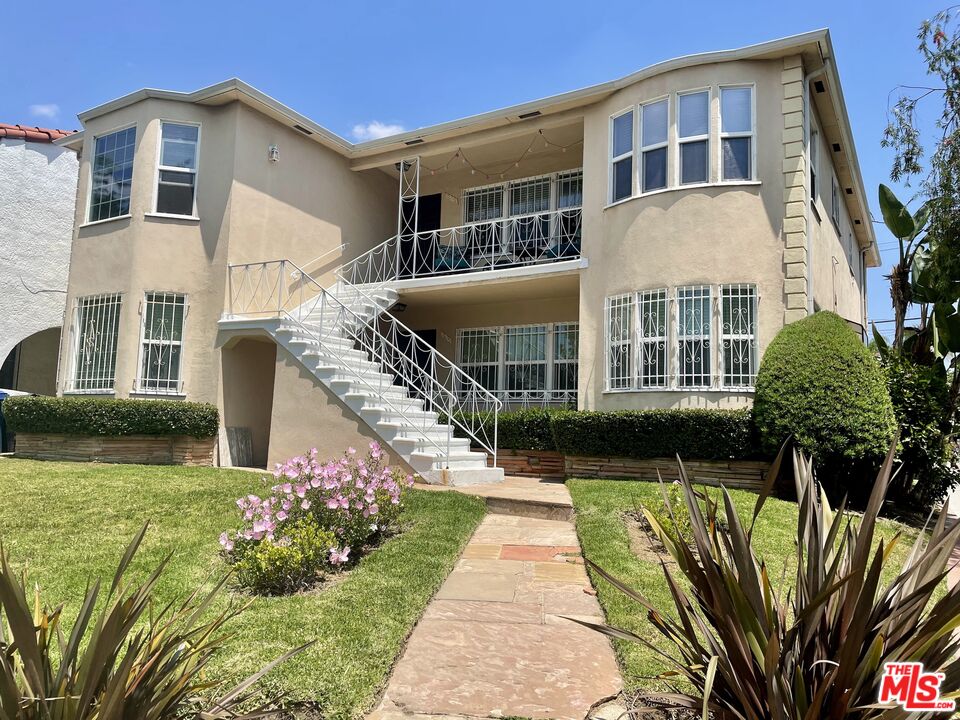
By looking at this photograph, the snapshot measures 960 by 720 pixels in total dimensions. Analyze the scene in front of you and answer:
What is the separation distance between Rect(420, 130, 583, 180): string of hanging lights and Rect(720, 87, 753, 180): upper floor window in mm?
3650

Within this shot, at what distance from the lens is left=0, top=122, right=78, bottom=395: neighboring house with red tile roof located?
17172 millimetres

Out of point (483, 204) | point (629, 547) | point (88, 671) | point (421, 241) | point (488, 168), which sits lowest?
point (629, 547)

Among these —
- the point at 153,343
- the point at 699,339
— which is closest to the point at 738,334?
the point at 699,339

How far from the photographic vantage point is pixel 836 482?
8.82 m

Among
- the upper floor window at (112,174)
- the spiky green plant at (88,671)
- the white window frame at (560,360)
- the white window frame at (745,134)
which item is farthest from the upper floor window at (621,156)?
the spiky green plant at (88,671)

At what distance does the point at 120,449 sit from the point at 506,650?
10.0 meters

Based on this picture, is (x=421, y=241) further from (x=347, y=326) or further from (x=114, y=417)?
(x=114, y=417)

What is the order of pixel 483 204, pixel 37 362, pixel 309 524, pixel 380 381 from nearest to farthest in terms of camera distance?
pixel 309 524 → pixel 380 381 → pixel 483 204 → pixel 37 362

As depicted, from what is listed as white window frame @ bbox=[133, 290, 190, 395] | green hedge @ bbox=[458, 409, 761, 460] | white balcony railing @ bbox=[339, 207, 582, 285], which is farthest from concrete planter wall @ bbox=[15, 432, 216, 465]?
green hedge @ bbox=[458, 409, 761, 460]

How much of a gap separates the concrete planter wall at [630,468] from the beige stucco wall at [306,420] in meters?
2.84

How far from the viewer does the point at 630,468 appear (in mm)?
10148

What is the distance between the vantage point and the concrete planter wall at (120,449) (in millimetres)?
11602

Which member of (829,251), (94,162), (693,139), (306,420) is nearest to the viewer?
(693,139)

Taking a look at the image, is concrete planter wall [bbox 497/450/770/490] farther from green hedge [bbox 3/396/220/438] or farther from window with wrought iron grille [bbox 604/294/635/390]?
green hedge [bbox 3/396/220/438]
